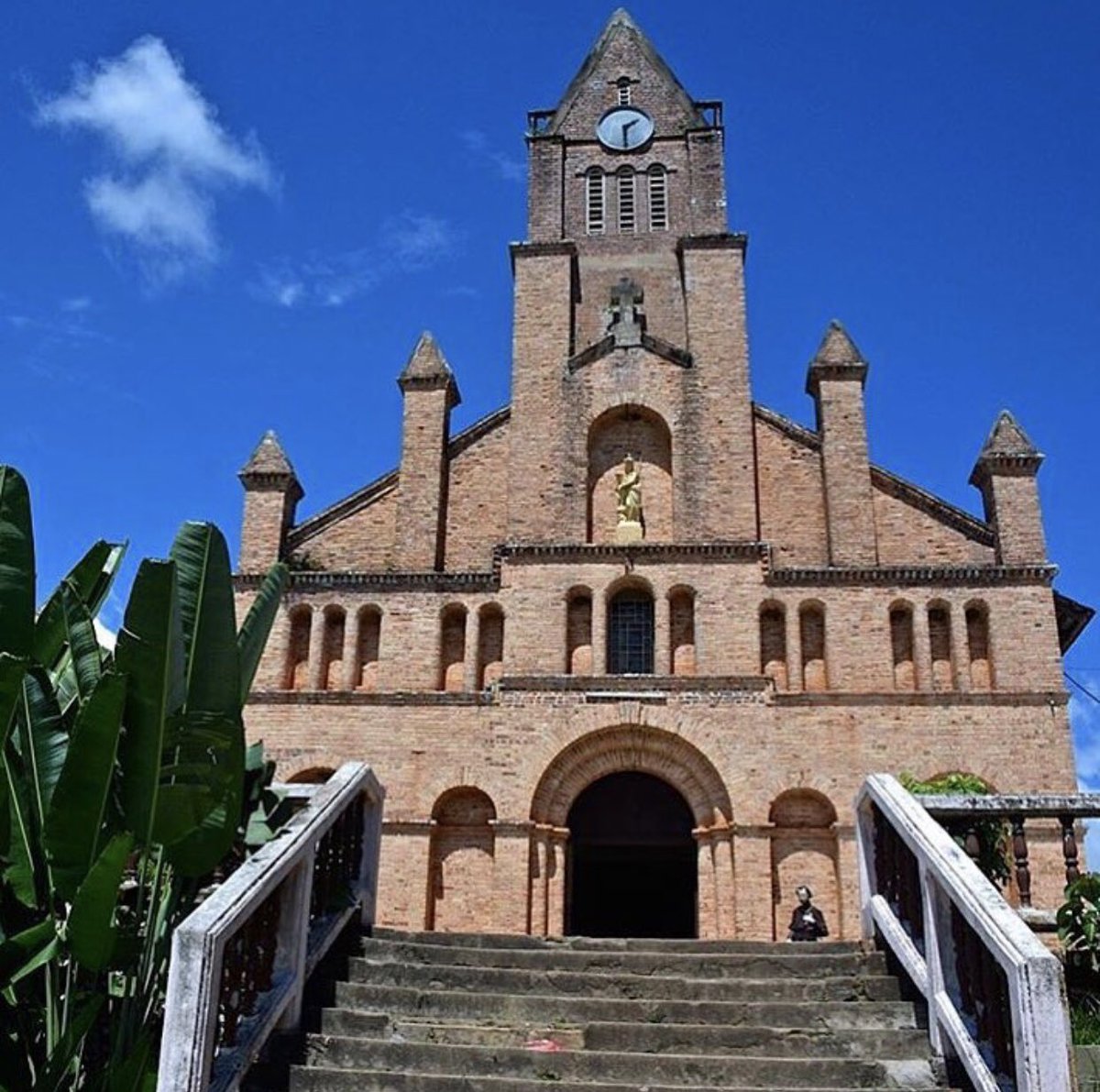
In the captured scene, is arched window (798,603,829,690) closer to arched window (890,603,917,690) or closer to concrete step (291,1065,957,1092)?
arched window (890,603,917,690)

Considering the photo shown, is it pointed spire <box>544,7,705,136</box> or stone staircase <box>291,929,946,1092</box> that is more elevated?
pointed spire <box>544,7,705,136</box>

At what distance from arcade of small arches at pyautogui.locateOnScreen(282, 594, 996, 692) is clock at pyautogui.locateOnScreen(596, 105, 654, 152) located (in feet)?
35.5

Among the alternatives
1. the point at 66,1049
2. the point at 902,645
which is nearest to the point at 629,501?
the point at 902,645

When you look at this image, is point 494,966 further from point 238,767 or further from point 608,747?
point 608,747

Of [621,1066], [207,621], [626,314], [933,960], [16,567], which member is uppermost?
[626,314]

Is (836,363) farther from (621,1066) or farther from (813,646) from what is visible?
(621,1066)

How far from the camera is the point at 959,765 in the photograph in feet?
65.4

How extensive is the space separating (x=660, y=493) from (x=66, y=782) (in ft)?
55.0

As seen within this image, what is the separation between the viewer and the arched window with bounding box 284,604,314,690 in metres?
21.6

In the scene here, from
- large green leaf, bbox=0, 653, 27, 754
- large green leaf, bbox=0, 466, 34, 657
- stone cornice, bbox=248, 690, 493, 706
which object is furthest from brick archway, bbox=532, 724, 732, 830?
large green leaf, bbox=0, 653, 27, 754

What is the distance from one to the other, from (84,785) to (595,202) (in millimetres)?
21888

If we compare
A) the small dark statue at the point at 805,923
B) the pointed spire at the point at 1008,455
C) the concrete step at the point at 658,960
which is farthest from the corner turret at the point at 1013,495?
the concrete step at the point at 658,960

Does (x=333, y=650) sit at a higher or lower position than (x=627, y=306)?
lower

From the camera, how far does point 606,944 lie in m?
9.51
